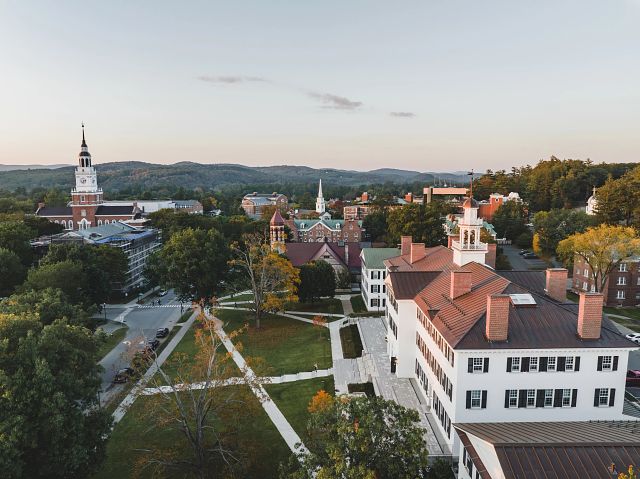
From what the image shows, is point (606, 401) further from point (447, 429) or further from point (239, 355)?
point (239, 355)

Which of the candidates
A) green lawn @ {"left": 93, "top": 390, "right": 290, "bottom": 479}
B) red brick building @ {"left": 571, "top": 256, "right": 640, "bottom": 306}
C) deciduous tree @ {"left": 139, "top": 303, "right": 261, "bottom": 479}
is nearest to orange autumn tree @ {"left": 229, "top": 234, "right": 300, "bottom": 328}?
green lawn @ {"left": 93, "top": 390, "right": 290, "bottom": 479}

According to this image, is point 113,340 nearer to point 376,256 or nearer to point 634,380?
point 376,256

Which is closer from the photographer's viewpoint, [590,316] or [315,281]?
[590,316]

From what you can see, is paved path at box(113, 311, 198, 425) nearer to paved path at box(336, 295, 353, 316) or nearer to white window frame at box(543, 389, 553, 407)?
paved path at box(336, 295, 353, 316)

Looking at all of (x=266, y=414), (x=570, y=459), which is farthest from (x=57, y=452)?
(x=570, y=459)

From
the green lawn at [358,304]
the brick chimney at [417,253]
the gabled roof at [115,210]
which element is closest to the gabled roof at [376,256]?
the green lawn at [358,304]

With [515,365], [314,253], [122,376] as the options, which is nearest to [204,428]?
[122,376]
